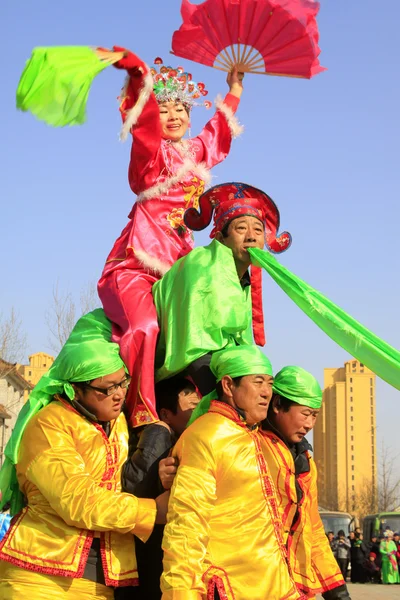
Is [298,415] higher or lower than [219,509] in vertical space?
higher

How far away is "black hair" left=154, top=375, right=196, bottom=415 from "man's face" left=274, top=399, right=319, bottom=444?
0.49 m

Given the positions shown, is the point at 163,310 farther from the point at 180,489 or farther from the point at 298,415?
the point at 180,489

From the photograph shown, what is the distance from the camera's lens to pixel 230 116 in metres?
6.36

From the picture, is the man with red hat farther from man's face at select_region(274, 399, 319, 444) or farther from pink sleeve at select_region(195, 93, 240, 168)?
pink sleeve at select_region(195, 93, 240, 168)

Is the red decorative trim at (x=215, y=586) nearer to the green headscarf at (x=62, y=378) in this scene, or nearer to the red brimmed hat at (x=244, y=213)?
the green headscarf at (x=62, y=378)

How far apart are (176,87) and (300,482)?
2.63 meters

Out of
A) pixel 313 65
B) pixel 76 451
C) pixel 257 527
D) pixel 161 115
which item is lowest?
pixel 257 527

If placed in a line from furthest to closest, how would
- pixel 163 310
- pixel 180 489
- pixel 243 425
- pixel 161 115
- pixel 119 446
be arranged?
1. pixel 161 115
2. pixel 163 310
3. pixel 119 446
4. pixel 243 425
5. pixel 180 489

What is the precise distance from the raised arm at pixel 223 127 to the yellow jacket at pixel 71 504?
91.6 inches

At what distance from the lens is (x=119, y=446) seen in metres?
4.79

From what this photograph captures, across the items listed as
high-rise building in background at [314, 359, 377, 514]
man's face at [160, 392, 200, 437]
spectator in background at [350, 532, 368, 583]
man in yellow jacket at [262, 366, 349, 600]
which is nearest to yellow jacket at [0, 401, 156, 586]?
man's face at [160, 392, 200, 437]

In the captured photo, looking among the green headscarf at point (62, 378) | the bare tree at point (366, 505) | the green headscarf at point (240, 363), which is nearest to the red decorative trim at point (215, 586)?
the green headscarf at point (240, 363)

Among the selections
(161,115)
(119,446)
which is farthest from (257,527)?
(161,115)

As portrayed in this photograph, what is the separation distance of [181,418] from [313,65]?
2584mm
